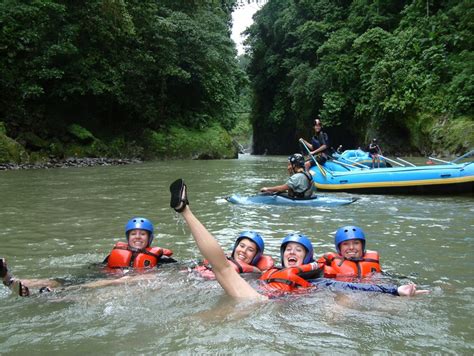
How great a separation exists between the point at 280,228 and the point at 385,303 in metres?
3.34

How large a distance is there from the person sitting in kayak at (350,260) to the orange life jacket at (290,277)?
0.99 feet

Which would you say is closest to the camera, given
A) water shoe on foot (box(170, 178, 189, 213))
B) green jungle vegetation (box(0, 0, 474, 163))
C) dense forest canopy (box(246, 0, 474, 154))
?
water shoe on foot (box(170, 178, 189, 213))

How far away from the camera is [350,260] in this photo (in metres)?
4.39

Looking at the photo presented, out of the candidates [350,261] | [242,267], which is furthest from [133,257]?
[350,261]

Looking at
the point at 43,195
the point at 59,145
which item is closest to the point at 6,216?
the point at 43,195

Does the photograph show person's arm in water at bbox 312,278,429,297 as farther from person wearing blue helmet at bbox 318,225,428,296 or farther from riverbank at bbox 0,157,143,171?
riverbank at bbox 0,157,143,171

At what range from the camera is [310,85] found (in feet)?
88.3

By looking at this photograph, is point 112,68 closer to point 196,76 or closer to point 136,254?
point 196,76

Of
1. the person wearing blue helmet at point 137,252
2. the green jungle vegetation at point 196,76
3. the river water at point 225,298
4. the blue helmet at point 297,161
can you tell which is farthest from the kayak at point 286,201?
the green jungle vegetation at point 196,76

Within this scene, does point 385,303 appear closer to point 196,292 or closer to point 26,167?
point 196,292

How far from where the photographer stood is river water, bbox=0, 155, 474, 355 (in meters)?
2.79

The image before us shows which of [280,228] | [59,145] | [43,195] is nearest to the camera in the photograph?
[280,228]

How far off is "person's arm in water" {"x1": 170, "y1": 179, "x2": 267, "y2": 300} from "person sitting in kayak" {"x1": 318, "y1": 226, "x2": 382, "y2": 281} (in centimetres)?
99

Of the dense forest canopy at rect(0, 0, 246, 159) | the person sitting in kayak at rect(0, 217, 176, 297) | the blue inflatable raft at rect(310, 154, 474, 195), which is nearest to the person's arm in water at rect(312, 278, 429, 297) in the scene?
the person sitting in kayak at rect(0, 217, 176, 297)
